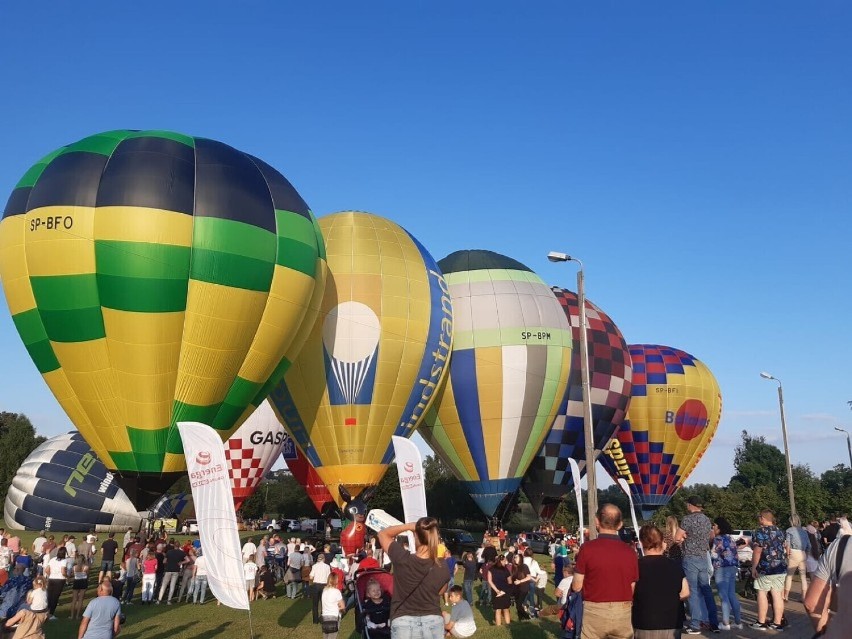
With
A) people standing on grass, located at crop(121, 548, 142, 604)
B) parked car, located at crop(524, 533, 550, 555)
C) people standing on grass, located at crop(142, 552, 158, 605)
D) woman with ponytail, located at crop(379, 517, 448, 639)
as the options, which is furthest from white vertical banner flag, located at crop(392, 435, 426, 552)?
parked car, located at crop(524, 533, 550, 555)

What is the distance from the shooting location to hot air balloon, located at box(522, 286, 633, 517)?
2883 centimetres

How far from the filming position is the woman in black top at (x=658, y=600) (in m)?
5.32

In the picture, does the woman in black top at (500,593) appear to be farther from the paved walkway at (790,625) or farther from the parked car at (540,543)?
the parked car at (540,543)

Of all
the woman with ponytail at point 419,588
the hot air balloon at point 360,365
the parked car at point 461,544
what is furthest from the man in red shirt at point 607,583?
the parked car at point 461,544

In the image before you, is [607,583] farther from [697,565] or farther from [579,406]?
[579,406]

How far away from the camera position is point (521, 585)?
12023 millimetres

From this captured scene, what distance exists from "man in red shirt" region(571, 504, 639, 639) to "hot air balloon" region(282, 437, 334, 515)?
2073 centimetres

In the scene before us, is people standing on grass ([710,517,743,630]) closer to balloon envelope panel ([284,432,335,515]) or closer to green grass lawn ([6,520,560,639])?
green grass lawn ([6,520,560,639])

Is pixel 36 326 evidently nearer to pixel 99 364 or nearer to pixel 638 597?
pixel 99 364

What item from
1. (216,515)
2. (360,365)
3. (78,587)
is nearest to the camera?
(216,515)

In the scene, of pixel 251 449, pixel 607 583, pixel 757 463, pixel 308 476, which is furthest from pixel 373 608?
pixel 757 463

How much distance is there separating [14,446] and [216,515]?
66.4 m

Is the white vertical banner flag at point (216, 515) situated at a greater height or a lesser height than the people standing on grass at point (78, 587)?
greater

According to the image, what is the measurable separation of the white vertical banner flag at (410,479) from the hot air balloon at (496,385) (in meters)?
12.6
